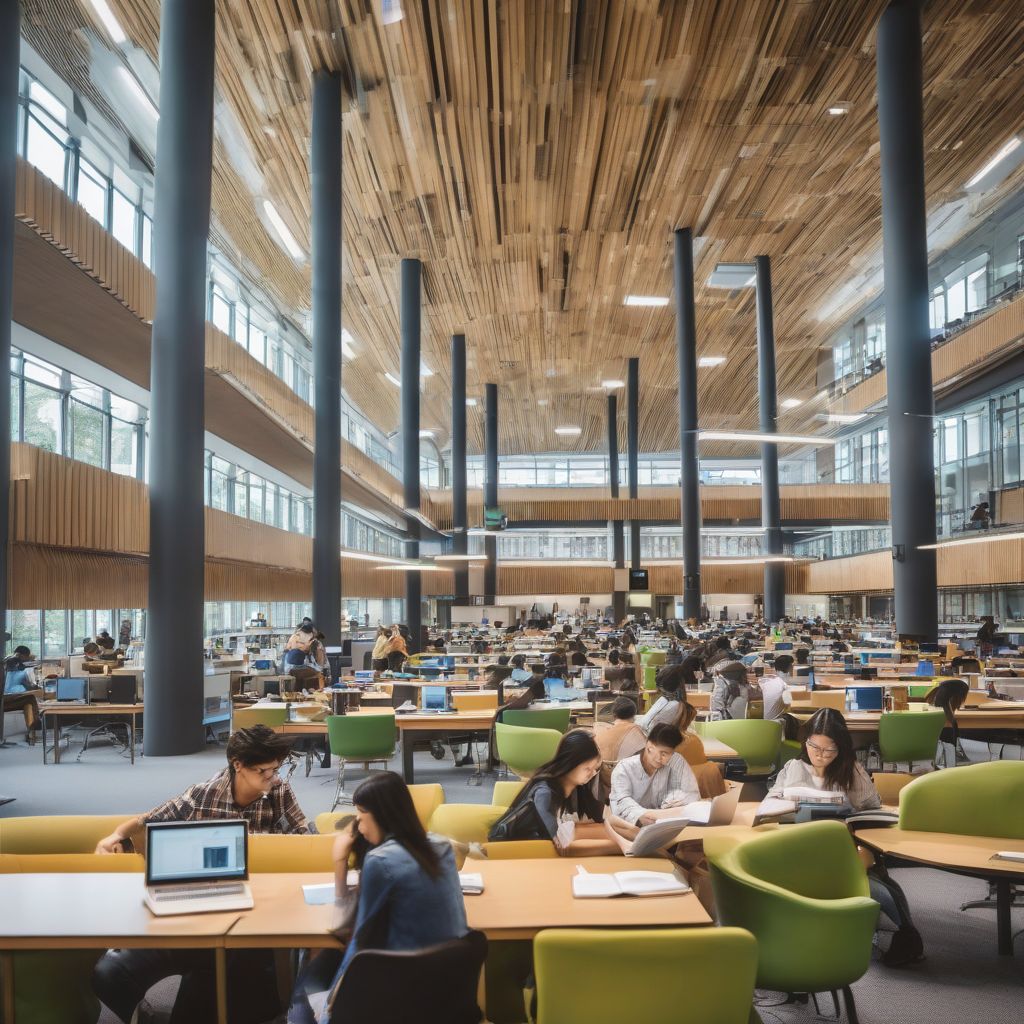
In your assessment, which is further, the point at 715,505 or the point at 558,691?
the point at 715,505

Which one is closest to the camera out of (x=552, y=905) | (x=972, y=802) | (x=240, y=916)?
(x=240, y=916)

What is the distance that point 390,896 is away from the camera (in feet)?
8.87

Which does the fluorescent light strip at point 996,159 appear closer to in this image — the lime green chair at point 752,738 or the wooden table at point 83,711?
the lime green chair at point 752,738

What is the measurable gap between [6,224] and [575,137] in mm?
11053

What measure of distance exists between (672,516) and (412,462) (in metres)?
15.1

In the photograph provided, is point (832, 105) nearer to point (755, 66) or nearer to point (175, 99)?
point (755, 66)

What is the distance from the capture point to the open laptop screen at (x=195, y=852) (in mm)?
3201

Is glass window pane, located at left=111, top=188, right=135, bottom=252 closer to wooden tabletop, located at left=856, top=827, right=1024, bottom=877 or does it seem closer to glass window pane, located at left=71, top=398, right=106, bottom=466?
glass window pane, located at left=71, top=398, right=106, bottom=466

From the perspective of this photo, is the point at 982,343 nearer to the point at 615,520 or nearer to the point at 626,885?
the point at 615,520

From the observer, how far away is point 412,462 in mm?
21688

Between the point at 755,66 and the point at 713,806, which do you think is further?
the point at 755,66

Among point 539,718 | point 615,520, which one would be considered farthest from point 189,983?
point 615,520

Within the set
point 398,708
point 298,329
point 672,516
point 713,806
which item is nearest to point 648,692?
point 398,708

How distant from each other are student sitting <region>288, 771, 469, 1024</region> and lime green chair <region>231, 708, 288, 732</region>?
6.00 meters
